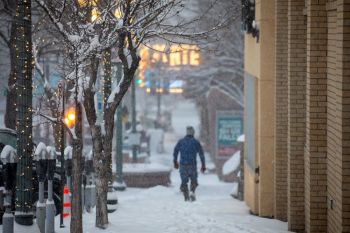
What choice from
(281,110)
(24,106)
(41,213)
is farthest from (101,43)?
(281,110)

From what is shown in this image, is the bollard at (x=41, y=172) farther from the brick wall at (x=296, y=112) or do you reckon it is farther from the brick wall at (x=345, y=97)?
the brick wall at (x=345, y=97)

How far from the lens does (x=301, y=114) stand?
41.1ft

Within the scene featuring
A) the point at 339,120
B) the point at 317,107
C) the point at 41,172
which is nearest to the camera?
the point at 339,120

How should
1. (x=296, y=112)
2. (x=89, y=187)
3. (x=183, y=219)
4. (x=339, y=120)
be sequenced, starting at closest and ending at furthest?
(x=339, y=120)
(x=296, y=112)
(x=183, y=219)
(x=89, y=187)

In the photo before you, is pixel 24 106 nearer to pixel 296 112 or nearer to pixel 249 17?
pixel 296 112

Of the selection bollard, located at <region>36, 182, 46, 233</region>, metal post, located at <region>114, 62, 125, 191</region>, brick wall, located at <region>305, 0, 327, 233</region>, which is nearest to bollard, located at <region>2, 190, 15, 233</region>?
bollard, located at <region>36, 182, 46, 233</region>

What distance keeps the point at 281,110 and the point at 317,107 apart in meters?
3.48

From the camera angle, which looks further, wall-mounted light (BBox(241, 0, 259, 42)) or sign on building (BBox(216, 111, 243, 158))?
sign on building (BBox(216, 111, 243, 158))

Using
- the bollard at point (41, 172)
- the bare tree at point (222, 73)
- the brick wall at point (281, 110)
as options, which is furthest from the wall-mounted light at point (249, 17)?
the bare tree at point (222, 73)

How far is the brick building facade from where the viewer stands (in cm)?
933

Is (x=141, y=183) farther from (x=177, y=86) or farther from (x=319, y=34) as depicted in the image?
(x=319, y=34)

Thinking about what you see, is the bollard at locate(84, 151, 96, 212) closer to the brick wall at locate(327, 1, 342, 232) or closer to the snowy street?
the snowy street

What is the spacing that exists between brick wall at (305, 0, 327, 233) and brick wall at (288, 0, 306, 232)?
123 centimetres

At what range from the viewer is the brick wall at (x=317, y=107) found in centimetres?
1093
